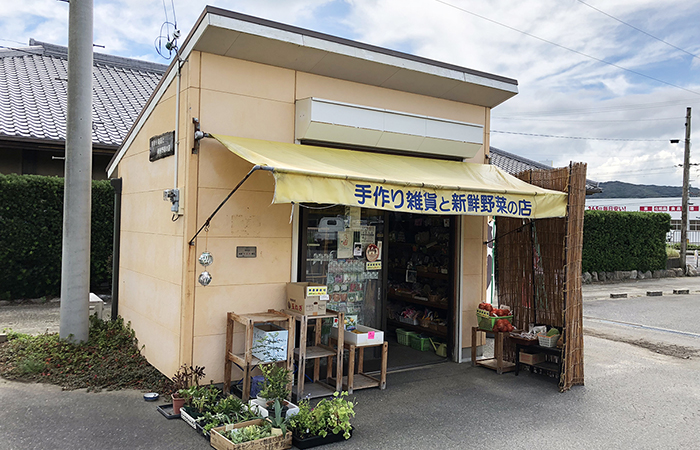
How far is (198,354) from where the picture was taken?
206 inches

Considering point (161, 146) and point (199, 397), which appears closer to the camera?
point (199, 397)

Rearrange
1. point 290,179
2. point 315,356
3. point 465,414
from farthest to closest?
point 315,356, point 465,414, point 290,179

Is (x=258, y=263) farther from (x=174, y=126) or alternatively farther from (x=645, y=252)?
(x=645, y=252)

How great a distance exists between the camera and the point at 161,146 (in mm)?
5926

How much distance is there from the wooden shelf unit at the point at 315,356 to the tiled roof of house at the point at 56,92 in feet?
24.0

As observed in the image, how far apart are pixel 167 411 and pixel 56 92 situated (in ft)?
35.5

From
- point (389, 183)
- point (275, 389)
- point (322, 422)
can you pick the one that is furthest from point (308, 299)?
point (389, 183)

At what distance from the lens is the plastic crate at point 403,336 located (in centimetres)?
812

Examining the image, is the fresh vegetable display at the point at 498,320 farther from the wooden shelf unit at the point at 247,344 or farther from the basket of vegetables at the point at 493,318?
the wooden shelf unit at the point at 247,344

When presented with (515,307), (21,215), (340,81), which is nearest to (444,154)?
(340,81)

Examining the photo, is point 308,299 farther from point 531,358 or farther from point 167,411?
point 531,358

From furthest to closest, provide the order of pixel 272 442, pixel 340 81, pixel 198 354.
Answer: pixel 340 81
pixel 198 354
pixel 272 442

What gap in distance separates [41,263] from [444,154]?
7.93m

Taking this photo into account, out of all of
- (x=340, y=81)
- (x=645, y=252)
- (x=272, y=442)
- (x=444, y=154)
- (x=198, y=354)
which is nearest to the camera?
(x=272, y=442)
